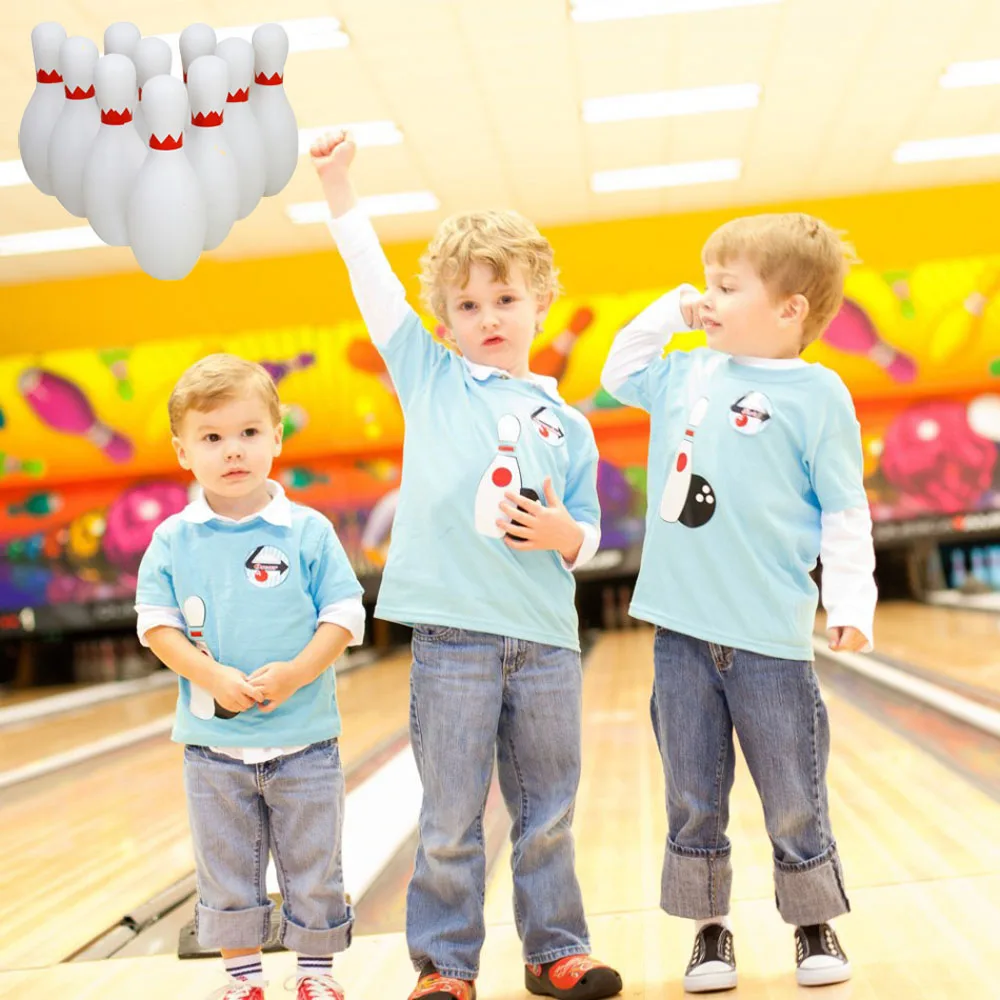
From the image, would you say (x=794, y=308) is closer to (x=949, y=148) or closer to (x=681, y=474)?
(x=681, y=474)

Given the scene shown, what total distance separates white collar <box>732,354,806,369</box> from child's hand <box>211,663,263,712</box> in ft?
2.68

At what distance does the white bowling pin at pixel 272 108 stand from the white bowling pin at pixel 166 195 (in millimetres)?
163

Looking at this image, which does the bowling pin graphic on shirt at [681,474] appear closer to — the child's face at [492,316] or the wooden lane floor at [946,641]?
the child's face at [492,316]

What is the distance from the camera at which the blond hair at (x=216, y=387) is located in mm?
1741

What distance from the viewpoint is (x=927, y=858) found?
92.4 inches

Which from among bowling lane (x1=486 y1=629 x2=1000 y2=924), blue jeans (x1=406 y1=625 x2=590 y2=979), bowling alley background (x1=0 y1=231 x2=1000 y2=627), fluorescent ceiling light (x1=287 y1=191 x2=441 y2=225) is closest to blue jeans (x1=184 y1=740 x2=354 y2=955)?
blue jeans (x1=406 y1=625 x2=590 y2=979)

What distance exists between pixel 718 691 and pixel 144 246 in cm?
97

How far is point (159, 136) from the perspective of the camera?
1654mm

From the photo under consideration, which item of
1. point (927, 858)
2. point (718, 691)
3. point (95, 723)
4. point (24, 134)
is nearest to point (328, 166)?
point (24, 134)

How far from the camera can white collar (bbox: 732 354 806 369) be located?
1.79 meters

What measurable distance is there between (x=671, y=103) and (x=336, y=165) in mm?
4851

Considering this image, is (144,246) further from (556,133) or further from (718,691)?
(556,133)

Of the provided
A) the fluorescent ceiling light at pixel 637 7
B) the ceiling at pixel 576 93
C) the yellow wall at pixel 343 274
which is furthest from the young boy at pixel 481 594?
the yellow wall at pixel 343 274

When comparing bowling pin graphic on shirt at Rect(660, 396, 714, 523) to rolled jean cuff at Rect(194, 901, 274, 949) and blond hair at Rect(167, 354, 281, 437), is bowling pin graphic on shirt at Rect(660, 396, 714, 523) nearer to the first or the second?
blond hair at Rect(167, 354, 281, 437)
